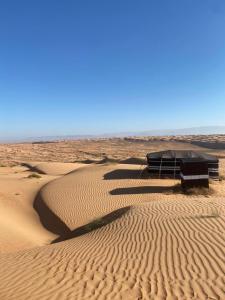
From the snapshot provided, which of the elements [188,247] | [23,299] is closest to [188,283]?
[188,247]

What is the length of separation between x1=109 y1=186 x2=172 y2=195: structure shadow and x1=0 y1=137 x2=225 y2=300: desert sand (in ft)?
3.89

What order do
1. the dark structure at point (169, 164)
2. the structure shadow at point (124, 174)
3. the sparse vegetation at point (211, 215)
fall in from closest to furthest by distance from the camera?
the sparse vegetation at point (211, 215) < the dark structure at point (169, 164) < the structure shadow at point (124, 174)

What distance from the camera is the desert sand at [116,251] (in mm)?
6766

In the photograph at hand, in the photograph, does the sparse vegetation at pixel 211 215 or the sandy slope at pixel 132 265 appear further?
the sparse vegetation at pixel 211 215

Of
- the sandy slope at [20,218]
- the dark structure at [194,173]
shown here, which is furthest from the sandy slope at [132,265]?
the dark structure at [194,173]

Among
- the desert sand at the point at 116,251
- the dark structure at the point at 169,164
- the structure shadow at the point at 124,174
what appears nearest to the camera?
the desert sand at the point at 116,251

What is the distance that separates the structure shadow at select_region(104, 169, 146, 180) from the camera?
26564 mm

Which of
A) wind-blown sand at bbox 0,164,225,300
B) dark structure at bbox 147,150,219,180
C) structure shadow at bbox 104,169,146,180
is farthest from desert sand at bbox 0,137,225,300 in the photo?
structure shadow at bbox 104,169,146,180

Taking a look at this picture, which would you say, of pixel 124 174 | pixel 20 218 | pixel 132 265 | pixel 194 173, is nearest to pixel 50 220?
pixel 20 218

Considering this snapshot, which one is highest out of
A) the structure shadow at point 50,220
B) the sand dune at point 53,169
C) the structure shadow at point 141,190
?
the structure shadow at point 141,190

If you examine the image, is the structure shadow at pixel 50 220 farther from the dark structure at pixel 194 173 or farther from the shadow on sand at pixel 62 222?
the dark structure at pixel 194 173

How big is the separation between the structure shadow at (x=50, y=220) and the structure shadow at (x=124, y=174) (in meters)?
6.93

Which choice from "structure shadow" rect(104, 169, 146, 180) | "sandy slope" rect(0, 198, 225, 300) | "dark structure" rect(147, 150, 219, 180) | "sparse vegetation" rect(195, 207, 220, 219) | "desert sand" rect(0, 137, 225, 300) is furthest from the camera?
"structure shadow" rect(104, 169, 146, 180)

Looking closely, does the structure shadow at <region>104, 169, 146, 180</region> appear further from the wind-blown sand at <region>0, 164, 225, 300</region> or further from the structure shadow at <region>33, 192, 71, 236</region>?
the wind-blown sand at <region>0, 164, 225, 300</region>
